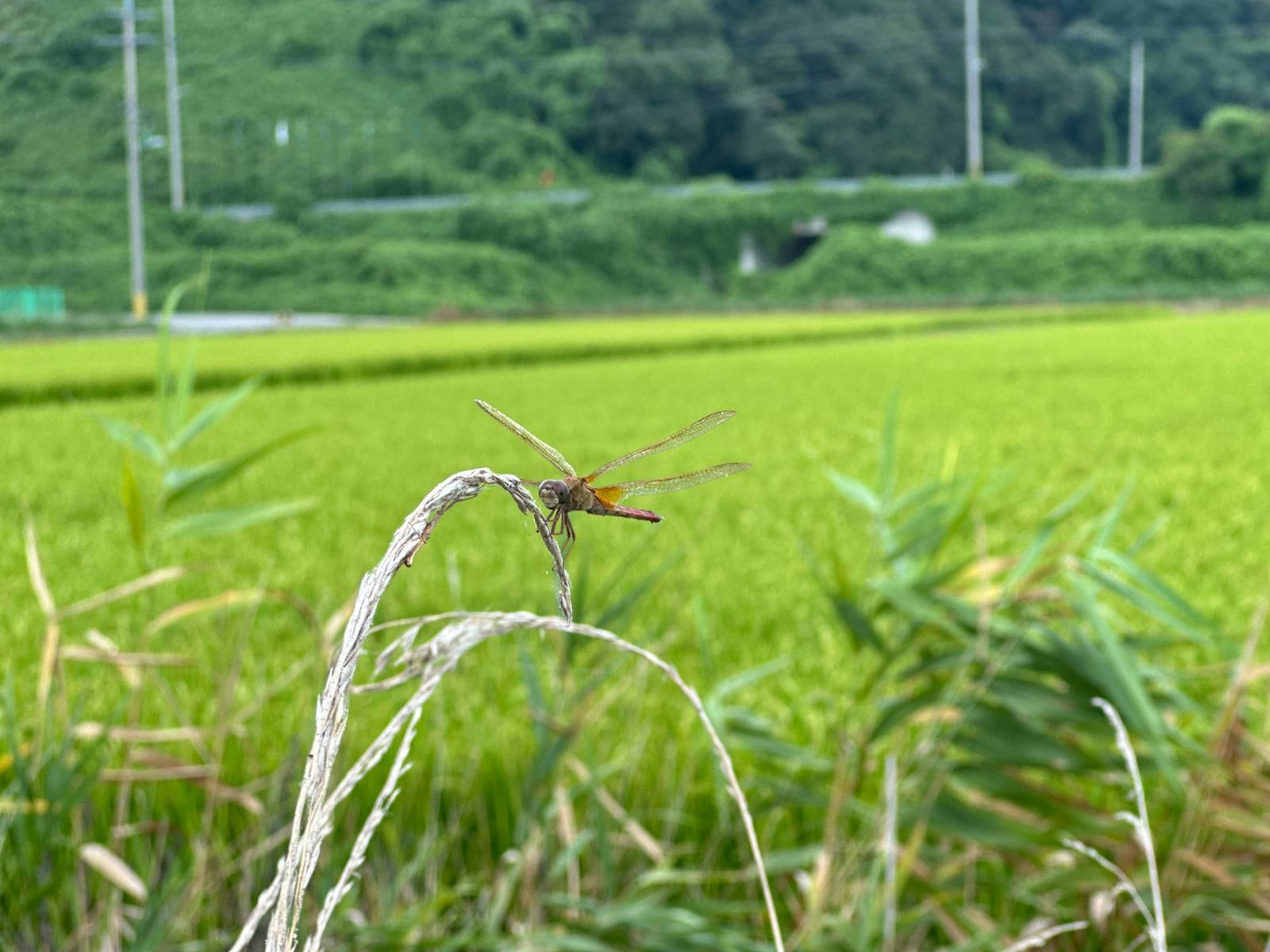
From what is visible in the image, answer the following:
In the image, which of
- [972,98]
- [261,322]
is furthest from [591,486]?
[972,98]

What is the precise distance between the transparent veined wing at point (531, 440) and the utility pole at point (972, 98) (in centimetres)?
4648

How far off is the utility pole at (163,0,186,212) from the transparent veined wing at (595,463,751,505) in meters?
3.18

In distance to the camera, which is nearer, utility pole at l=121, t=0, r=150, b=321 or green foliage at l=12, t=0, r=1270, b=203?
utility pole at l=121, t=0, r=150, b=321

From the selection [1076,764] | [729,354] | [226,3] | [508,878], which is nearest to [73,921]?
[508,878]

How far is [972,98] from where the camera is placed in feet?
146

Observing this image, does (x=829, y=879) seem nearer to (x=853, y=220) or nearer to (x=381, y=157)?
(x=381, y=157)

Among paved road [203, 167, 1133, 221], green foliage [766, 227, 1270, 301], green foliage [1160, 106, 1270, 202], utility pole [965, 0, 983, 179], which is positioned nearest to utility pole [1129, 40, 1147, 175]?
paved road [203, 167, 1133, 221]

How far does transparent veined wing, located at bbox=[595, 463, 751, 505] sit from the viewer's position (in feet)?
0.85

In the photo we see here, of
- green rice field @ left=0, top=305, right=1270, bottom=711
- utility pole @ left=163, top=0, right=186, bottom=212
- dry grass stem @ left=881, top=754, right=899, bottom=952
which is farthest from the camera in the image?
utility pole @ left=163, top=0, right=186, bottom=212

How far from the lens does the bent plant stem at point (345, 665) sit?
23 centimetres

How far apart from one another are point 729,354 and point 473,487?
14663 mm

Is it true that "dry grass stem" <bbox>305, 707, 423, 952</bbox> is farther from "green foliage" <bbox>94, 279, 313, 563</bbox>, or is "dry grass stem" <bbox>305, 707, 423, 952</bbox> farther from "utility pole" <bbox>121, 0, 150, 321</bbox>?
"utility pole" <bbox>121, 0, 150, 321</bbox>

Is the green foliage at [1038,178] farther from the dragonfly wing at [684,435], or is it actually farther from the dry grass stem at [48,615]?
the dragonfly wing at [684,435]

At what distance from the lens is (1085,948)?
156cm
